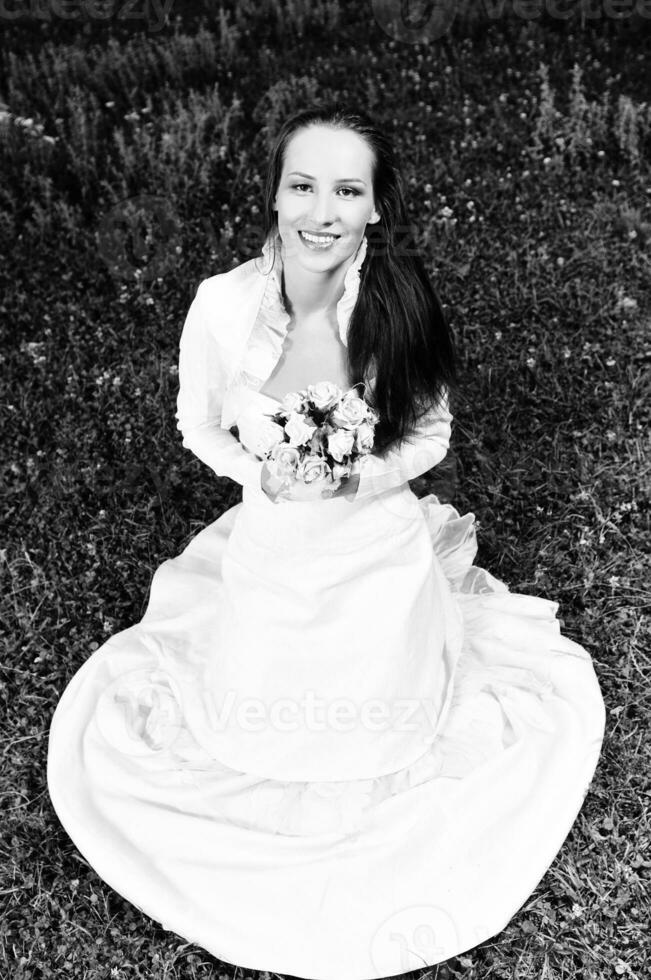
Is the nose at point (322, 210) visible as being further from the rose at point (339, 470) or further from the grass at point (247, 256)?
the grass at point (247, 256)

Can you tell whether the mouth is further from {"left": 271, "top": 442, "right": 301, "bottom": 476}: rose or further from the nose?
{"left": 271, "top": 442, "right": 301, "bottom": 476}: rose

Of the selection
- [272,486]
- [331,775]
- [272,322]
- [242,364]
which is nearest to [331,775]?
[331,775]

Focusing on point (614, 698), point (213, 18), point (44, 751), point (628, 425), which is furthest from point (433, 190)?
point (44, 751)

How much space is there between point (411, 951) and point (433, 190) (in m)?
4.80

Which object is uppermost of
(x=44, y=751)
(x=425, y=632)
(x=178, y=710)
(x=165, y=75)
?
(x=165, y=75)

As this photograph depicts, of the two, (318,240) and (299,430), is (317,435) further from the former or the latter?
(318,240)

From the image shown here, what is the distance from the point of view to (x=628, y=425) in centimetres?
514

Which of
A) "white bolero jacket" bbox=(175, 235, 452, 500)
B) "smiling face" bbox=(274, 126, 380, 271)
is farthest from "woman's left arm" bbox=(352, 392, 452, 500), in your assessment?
"smiling face" bbox=(274, 126, 380, 271)

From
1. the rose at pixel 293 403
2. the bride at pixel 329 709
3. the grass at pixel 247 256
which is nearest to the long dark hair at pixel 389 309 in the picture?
the bride at pixel 329 709

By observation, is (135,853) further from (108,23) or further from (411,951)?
(108,23)

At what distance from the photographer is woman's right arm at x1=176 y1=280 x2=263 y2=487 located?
3303 millimetres

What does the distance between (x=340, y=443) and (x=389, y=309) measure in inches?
23.2

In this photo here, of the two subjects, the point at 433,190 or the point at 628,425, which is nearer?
the point at 628,425

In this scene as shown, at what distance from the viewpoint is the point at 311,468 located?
2850 millimetres
